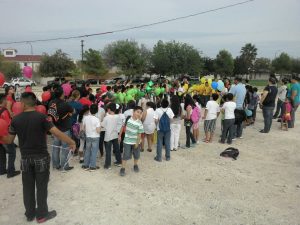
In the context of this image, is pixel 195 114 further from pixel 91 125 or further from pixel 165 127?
pixel 91 125

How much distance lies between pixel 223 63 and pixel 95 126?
5832 centimetres

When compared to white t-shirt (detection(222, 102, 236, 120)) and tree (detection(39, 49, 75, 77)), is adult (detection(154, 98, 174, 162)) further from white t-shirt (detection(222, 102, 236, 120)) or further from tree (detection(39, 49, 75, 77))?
tree (detection(39, 49, 75, 77))

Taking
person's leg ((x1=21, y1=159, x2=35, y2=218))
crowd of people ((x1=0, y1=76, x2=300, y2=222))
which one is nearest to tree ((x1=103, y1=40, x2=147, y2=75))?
crowd of people ((x1=0, y1=76, x2=300, y2=222))

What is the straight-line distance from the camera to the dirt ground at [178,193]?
4359mm

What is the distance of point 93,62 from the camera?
1812 inches

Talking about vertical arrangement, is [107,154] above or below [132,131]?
below

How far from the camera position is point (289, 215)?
444 centimetres

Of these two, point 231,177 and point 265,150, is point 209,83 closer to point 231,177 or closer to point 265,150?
point 265,150

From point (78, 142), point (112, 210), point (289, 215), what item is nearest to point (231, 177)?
point (289, 215)

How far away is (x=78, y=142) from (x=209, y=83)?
27.9ft

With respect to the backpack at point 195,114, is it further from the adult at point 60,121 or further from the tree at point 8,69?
the tree at point 8,69

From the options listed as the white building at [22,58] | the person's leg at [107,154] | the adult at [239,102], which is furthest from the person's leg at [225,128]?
the white building at [22,58]

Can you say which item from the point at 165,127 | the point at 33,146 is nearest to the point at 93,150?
the point at 165,127

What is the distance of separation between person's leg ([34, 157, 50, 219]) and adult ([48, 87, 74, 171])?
192 centimetres
